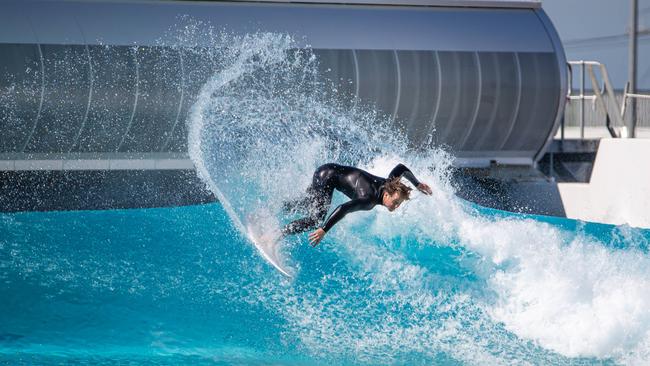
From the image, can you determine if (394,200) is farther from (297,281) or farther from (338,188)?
(297,281)

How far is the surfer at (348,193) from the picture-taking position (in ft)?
27.8

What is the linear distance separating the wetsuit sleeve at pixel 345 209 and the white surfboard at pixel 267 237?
0.89m

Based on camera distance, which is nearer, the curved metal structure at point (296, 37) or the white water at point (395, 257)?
the white water at point (395, 257)

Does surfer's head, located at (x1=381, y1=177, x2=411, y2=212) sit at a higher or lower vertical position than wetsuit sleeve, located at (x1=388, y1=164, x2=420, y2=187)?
lower

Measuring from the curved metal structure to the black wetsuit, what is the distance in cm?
465

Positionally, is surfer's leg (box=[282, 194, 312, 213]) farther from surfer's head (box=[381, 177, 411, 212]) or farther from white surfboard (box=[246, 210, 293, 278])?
surfer's head (box=[381, 177, 411, 212])

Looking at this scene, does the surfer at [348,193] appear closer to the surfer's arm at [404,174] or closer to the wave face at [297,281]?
the surfer's arm at [404,174]

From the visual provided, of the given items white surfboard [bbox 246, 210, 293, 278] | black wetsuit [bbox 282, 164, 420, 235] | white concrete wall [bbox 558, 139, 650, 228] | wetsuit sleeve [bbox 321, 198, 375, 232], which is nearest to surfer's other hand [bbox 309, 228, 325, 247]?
wetsuit sleeve [bbox 321, 198, 375, 232]

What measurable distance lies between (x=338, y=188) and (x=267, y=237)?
0.85 meters

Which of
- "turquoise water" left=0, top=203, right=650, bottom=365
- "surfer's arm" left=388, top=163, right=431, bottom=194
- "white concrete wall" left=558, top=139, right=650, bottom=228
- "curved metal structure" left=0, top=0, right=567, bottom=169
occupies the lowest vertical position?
"turquoise water" left=0, top=203, right=650, bottom=365

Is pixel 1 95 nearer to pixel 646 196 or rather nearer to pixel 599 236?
pixel 599 236

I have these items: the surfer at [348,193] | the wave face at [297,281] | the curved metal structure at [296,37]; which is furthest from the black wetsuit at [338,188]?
the curved metal structure at [296,37]

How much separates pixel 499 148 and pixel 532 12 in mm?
2384

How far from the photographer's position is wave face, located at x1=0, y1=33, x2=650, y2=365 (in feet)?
25.7
